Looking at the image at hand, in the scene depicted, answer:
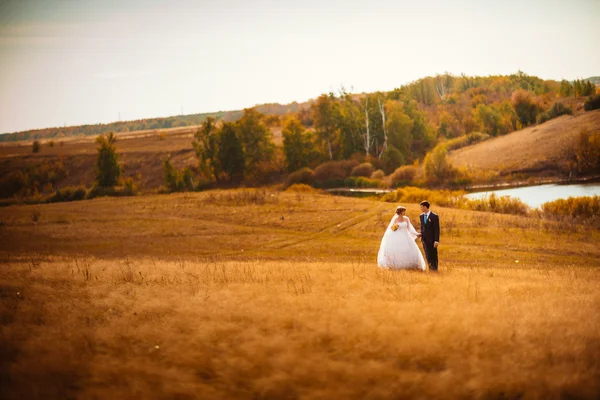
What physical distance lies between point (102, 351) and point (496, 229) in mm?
30071

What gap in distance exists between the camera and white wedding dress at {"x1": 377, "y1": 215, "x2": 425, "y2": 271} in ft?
51.2

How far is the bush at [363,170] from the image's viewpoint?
81.5 m

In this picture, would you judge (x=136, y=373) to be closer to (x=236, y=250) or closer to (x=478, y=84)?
(x=236, y=250)

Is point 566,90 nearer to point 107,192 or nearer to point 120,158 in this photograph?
point 107,192

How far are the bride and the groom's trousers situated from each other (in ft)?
2.03

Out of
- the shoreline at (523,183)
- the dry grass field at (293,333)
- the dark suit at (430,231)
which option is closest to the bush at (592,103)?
the shoreline at (523,183)

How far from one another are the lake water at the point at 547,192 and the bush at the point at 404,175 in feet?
42.6

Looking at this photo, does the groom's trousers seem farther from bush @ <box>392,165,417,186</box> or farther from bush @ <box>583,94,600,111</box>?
bush @ <box>583,94,600,111</box>

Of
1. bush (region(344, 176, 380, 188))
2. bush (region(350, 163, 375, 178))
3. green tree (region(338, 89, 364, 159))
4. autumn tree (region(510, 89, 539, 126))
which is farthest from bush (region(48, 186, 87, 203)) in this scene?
autumn tree (region(510, 89, 539, 126))

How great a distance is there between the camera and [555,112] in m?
85.4

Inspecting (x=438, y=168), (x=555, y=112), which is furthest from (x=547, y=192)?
(x=555, y=112)

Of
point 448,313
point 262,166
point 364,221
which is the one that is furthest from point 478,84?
point 448,313

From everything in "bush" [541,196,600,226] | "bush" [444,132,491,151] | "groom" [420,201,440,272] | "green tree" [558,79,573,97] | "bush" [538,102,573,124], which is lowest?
"bush" [541,196,600,226]

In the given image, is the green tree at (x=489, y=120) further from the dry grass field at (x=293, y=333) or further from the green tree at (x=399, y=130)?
the dry grass field at (x=293, y=333)
